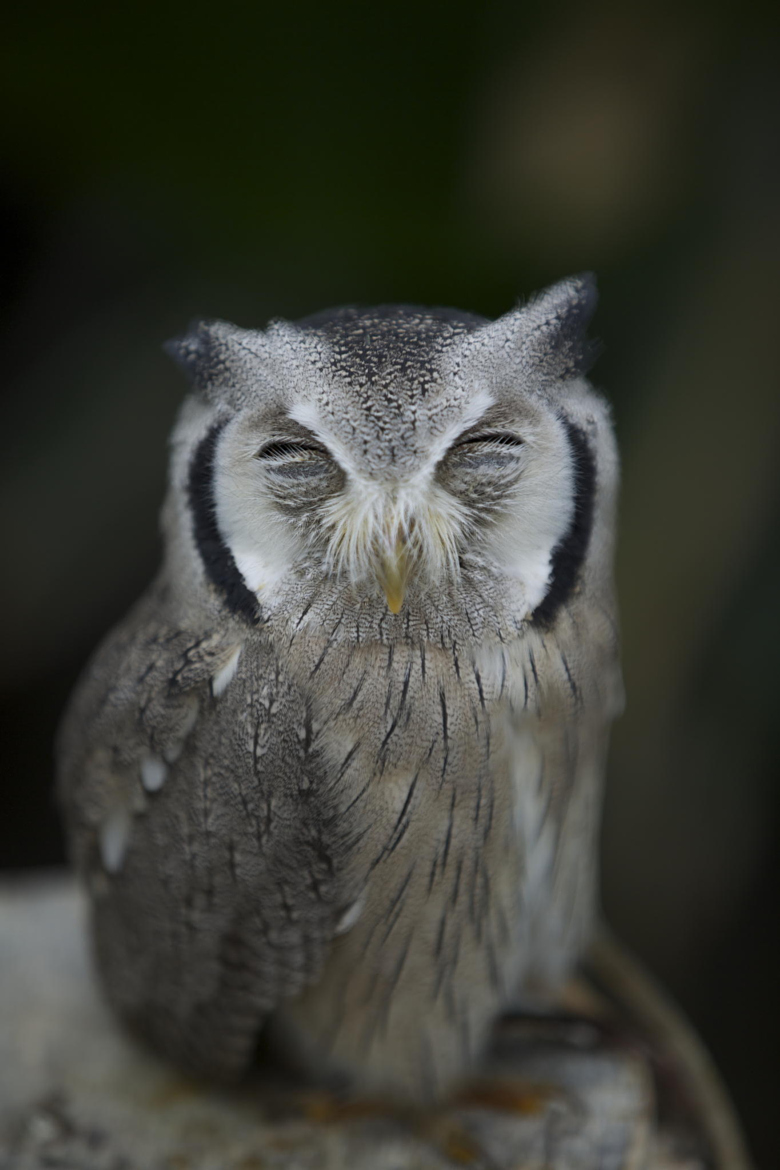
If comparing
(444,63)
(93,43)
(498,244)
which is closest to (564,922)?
(498,244)

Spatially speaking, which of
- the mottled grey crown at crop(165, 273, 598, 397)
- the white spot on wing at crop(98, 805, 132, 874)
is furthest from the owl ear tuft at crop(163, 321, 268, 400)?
the white spot on wing at crop(98, 805, 132, 874)

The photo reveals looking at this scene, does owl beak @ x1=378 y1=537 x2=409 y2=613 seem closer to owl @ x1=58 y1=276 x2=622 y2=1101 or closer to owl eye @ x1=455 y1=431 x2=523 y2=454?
owl @ x1=58 y1=276 x2=622 y2=1101

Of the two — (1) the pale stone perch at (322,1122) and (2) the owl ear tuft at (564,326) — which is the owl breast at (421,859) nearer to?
(1) the pale stone perch at (322,1122)

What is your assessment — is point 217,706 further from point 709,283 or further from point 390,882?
point 709,283

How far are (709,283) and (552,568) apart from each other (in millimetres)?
1387

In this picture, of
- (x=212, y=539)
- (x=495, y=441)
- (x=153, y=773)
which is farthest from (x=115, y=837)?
(x=495, y=441)

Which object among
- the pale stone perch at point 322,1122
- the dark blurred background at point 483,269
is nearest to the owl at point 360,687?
the pale stone perch at point 322,1122

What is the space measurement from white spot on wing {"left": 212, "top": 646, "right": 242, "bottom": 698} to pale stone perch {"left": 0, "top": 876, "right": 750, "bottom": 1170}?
724mm

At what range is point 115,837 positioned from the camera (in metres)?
1.12

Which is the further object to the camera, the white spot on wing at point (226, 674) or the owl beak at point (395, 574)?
the white spot on wing at point (226, 674)

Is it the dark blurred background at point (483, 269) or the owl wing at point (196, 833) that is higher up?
the dark blurred background at point (483, 269)

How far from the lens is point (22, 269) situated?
199cm

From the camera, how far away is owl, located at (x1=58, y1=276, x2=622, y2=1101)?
0.79m

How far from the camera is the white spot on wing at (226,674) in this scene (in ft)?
3.01
